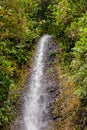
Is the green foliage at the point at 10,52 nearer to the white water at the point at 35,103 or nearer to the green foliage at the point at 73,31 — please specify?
the white water at the point at 35,103

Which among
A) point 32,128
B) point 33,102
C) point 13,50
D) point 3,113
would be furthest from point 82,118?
point 13,50

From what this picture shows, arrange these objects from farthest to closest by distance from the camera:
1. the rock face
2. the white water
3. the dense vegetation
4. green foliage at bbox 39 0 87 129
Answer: green foliage at bbox 39 0 87 129
the rock face
the white water
the dense vegetation

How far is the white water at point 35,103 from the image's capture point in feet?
44.6

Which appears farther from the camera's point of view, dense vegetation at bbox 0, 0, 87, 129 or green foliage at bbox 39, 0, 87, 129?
green foliage at bbox 39, 0, 87, 129

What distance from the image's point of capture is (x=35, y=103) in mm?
15680

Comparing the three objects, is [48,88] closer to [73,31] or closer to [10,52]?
[10,52]

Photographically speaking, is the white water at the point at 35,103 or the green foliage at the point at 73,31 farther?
the green foliage at the point at 73,31

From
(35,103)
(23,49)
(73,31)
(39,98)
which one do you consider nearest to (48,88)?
(39,98)

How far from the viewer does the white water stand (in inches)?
535

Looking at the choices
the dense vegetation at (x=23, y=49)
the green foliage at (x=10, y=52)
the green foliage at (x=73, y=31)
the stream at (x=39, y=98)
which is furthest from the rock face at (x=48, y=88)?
the green foliage at (x=73, y=31)

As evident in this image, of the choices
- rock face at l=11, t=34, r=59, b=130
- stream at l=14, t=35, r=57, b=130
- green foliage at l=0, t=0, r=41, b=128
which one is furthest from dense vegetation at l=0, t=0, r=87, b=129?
stream at l=14, t=35, r=57, b=130

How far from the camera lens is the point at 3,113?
13.3 m

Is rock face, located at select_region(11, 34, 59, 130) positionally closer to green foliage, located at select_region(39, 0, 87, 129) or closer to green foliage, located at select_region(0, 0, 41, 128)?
green foliage, located at select_region(0, 0, 41, 128)

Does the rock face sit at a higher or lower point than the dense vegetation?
lower
